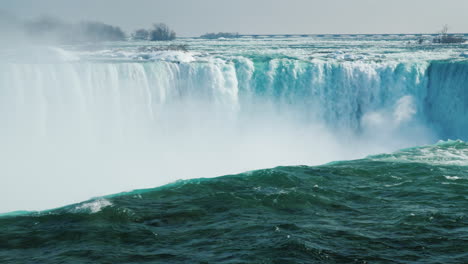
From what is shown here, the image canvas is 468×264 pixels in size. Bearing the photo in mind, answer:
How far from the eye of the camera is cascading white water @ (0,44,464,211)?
671 inches

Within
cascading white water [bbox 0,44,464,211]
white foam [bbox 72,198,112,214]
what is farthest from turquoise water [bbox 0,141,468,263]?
cascading white water [bbox 0,44,464,211]

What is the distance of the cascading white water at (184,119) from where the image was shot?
1703 cm

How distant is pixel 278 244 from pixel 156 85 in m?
13.5

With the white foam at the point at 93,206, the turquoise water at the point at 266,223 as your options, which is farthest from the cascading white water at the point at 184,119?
the turquoise water at the point at 266,223

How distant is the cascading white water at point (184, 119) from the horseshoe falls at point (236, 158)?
0.06 m

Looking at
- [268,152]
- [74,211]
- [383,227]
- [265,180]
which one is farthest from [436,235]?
[268,152]

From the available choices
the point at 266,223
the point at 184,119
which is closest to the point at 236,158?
the point at 184,119

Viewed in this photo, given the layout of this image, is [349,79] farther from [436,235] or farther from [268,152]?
[436,235]

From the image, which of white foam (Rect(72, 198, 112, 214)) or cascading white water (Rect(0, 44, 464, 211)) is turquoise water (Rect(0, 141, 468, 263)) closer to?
white foam (Rect(72, 198, 112, 214))

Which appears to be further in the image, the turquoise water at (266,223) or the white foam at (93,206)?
the white foam at (93,206)

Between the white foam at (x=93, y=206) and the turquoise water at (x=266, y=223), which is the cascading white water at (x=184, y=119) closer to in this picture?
the white foam at (x=93, y=206)

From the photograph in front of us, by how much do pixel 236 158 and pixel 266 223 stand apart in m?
9.31

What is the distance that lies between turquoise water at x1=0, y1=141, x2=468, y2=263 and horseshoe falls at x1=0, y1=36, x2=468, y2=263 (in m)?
0.05

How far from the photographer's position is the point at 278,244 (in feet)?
30.4
